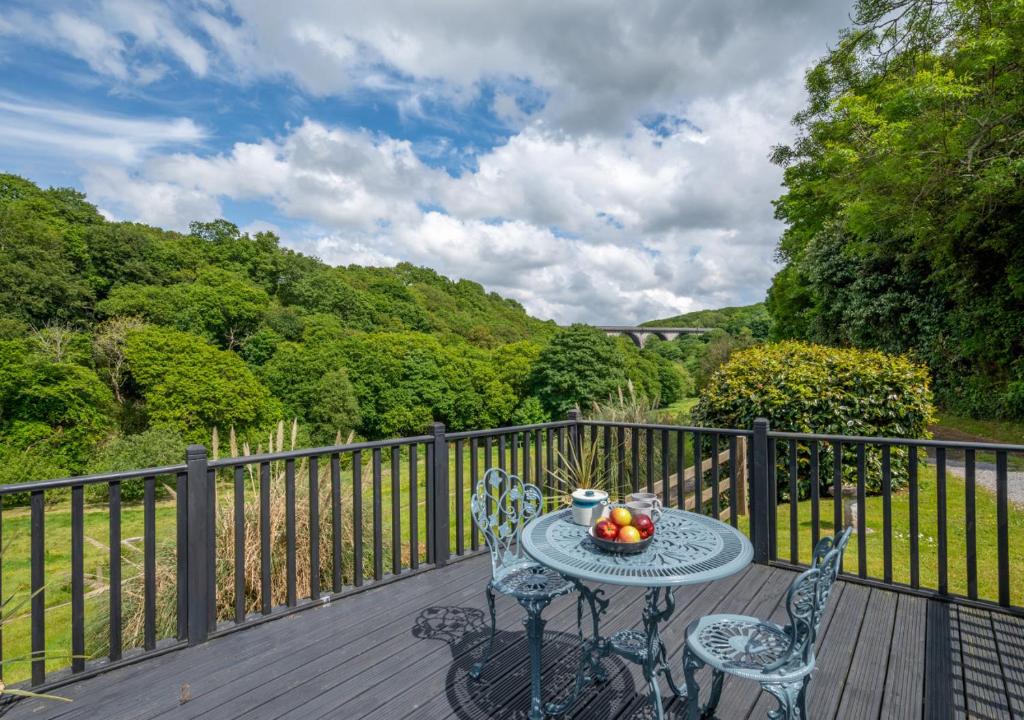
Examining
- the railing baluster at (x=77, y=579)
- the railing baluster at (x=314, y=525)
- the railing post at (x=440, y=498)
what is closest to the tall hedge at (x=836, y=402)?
the railing post at (x=440, y=498)

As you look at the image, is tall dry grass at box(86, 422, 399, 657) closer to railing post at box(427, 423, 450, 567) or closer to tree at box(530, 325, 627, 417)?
railing post at box(427, 423, 450, 567)

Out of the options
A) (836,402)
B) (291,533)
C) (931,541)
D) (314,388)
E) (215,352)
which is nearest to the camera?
(291,533)

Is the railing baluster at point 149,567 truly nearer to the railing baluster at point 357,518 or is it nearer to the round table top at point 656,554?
the railing baluster at point 357,518

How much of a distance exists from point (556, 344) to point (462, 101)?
13226 millimetres

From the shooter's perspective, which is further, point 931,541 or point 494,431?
point 931,541

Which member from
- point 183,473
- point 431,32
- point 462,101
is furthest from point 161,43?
point 183,473

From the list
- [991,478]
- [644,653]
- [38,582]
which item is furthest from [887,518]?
[991,478]

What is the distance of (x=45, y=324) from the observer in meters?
18.0

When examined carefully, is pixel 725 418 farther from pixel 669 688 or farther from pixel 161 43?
pixel 161 43

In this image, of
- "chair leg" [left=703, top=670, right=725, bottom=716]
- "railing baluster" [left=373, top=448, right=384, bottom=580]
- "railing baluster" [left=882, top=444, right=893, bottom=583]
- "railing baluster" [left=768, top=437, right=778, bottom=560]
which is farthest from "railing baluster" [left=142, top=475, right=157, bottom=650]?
"railing baluster" [left=882, top=444, right=893, bottom=583]

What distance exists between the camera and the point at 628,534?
5.31 feet

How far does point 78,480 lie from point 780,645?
2.61 metres

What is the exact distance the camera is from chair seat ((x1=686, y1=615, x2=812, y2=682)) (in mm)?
1325

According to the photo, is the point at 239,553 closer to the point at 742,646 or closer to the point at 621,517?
the point at 621,517
